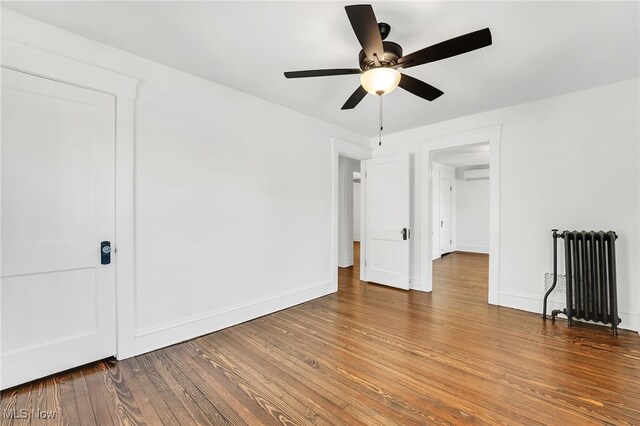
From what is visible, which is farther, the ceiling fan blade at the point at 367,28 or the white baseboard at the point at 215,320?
the white baseboard at the point at 215,320

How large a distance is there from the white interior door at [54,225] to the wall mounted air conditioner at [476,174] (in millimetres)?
8241

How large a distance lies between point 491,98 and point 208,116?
3.18 meters

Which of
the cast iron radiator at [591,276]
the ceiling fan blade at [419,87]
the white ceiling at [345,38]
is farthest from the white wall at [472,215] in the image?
the ceiling fan blade at [419,87]

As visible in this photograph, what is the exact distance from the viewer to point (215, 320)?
2.93m

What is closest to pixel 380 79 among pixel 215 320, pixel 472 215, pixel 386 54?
pixel 386 54

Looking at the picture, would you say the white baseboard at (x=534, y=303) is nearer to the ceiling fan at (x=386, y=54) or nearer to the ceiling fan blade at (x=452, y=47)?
the ceiling fan at (x=386, y=54)

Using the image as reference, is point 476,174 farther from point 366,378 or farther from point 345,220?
point 366,378

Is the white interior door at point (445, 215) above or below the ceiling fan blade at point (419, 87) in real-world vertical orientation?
below

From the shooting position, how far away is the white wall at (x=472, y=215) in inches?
311

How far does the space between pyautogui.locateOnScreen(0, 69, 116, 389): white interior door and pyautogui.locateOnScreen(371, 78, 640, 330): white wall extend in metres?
4.25

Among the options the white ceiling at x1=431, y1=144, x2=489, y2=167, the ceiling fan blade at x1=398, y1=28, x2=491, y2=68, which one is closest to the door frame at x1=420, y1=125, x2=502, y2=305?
the white ceiling at x1=431, y1=144, x2=489, y2=167

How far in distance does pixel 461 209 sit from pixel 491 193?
496 centimetres

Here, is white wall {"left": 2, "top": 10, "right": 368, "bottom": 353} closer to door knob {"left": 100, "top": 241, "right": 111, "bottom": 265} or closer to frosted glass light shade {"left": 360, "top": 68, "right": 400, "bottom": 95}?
door knob {"left": 100, "top": 241, "right": 111, "bottom": 265}

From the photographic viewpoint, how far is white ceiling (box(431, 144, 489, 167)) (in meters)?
6.04
